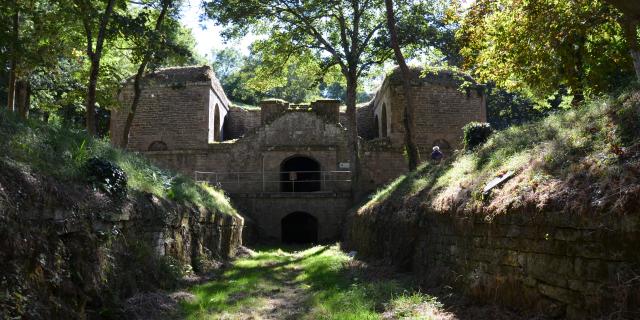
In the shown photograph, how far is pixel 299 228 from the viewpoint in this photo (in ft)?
86.9

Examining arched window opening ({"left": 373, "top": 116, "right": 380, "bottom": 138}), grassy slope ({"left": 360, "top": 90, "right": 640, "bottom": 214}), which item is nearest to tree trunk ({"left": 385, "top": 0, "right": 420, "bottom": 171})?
grassy slope ({"left": 360, "top": 90, "right": 640, "bottom": 214})

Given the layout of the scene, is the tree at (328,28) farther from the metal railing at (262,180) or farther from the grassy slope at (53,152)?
the grassy slope at (53,152)

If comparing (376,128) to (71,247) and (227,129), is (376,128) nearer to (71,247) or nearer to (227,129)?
(227,129)

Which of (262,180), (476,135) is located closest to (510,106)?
(262,180)

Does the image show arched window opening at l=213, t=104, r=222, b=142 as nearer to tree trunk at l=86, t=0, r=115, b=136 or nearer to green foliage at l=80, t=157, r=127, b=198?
tree trunk at l=86, t=0, r=115, b=136

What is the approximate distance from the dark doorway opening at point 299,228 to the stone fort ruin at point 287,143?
5 cm

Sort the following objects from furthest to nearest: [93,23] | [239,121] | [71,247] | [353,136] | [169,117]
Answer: [239,121] → [169,117] → [353,136] → [93,23] → [71,247]

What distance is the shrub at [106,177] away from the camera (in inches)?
258

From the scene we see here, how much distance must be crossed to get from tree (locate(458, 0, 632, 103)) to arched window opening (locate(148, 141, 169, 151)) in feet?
61.2

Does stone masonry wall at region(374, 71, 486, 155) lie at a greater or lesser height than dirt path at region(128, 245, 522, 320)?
greater

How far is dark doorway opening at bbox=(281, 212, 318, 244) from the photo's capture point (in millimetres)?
26281

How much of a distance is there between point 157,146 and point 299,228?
29.3 feet

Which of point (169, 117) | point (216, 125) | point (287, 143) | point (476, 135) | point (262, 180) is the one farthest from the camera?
point (216, 125)

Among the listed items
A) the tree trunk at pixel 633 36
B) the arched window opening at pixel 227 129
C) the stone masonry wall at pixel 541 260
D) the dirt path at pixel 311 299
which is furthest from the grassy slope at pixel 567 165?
the arched window opening at pixel 227 129
